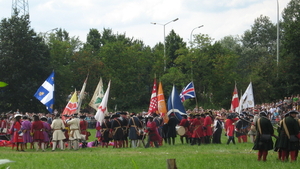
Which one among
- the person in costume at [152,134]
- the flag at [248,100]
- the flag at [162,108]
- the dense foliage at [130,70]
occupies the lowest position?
the person in costume at [152,134]

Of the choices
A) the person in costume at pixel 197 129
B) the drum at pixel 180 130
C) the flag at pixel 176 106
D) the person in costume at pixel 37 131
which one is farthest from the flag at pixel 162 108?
the person in costume at pixel 37 131

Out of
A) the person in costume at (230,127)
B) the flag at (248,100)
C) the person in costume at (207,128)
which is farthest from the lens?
the flag at (248,100)

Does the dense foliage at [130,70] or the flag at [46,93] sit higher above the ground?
the dense foliage at [130,70]

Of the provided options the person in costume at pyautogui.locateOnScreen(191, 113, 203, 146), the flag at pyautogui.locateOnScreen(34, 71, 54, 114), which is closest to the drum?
the person in costume at pyautogui.locateOnScreen(191, 113, 203, 146)

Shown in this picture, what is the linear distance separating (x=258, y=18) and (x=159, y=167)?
3678 inches

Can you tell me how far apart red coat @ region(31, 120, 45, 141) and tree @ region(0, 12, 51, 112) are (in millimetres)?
28281

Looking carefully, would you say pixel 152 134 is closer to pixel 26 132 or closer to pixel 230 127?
pixel 230 127

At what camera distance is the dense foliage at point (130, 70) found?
5219cm

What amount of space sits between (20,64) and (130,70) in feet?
57.5

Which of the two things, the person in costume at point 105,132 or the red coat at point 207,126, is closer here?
the person in costume at point 105,132

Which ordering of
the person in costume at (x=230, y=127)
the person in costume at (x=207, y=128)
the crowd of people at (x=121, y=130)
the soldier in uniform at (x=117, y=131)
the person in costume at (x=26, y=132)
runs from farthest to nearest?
the person in costume at (x=207, y=128) < the person in costume at (x=230, y=127) < the soldier in uniform at (x=117, y=131) < the crowd of people at (x=121, y=130) < the person in costume at (x=26, y=132)

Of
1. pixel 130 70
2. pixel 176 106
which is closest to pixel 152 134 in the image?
pixel 176 106

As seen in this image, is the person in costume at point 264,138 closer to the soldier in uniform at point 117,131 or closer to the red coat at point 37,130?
the soldier in uniform at point 117,131

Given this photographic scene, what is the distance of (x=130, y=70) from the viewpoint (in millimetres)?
64750
